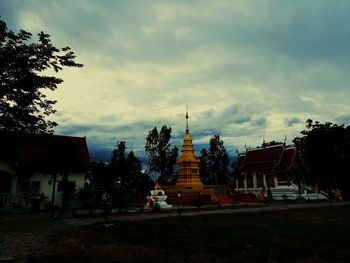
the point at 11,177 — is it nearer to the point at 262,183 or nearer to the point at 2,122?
the point at 2,122

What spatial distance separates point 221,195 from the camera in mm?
39750

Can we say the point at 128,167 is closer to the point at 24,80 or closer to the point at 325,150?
the point at 325,150

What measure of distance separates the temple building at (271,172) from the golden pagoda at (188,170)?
38.2 feet

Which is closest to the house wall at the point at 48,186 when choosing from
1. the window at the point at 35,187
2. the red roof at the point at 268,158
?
the window at the point at 35,187

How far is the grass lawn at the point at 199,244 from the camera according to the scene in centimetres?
879

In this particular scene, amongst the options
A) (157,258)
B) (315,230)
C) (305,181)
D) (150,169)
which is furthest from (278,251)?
(150,169)

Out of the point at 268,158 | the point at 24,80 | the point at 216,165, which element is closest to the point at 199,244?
the point at 24,80

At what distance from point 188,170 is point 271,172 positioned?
1341cm

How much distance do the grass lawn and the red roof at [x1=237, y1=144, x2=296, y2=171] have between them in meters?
33.9

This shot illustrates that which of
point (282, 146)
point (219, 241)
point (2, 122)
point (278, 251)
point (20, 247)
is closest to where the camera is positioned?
point (2, 122)

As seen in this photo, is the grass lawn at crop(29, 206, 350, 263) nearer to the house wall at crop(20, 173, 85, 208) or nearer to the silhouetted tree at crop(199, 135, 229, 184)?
the house wall at crop(20, 173, 85, 208)

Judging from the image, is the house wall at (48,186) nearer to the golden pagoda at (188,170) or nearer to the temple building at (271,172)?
the golden pagoda at (188,170)

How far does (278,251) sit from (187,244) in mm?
3051

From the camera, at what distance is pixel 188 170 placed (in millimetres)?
44094
